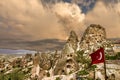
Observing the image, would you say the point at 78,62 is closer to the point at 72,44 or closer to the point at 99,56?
the point at 72,44

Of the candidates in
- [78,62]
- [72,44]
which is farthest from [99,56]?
[72,44]

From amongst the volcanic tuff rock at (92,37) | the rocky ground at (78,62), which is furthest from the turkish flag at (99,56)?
the volcanic tuff rock at (92,37)

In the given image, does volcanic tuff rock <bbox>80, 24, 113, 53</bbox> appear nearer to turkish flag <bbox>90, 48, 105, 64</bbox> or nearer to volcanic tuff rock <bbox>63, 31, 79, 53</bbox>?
volcanic tuff rock <bbox>63, 31, 79, 53</bbox>

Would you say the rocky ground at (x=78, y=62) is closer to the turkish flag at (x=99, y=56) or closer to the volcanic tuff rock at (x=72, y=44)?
the volcanic tuff rock at (x=72, y=44)

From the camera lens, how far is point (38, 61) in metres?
168

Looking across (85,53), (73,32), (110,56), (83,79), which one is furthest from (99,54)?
(73,32)

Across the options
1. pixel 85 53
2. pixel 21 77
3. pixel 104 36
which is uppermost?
pixel 104 36

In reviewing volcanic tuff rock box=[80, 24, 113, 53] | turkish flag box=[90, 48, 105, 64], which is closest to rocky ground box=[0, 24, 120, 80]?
volcanic tuff rock box=[80, 24, 113, 53]

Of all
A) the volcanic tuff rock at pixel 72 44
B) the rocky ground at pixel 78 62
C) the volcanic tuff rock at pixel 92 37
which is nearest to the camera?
the rocky ground at pixel 78 62

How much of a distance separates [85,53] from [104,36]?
25.5m

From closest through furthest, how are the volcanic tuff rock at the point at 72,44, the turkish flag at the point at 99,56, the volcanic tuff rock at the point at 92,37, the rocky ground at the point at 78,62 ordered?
the turkish flag at the point at 99,56
the rocky ground at the point at 78,62
the volcanic tuff rock at the point at 72,44
the volcanic tuff rock at the point at 92,37

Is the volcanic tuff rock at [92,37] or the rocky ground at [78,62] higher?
the volcanic tuff rock at [92,37]

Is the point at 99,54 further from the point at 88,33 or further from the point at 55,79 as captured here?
the point at 88,33

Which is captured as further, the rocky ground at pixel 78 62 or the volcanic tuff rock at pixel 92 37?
the volcanic tuff rock at pixel 92 37
